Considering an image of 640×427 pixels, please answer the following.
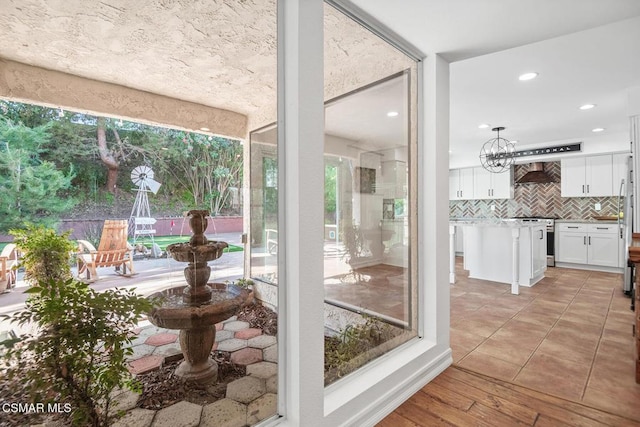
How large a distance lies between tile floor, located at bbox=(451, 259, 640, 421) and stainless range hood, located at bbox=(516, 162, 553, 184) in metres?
2.69

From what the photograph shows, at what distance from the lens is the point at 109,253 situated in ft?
3.26

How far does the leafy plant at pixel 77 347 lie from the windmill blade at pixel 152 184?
1.19 ft

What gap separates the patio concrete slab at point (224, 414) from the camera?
48.7 inches

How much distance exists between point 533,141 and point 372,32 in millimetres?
5697

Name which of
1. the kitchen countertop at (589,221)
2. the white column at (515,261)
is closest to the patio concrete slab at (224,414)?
the white column at (515,261)

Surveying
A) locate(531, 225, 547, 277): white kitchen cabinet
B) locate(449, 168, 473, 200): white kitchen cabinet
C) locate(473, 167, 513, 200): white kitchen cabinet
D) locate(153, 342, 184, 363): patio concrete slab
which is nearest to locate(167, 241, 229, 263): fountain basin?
locate(153, 342, 184, 363): patio concrete slab

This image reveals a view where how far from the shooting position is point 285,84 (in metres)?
1.42

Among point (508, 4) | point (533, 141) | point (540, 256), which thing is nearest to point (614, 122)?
point (533, 141)

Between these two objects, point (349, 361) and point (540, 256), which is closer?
point (349, 361)

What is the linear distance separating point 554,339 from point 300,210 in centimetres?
281

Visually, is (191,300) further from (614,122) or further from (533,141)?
(533,141)

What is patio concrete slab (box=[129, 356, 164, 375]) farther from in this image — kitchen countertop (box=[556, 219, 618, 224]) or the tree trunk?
kitchen countertop (box=[556, 219, 618, 224])

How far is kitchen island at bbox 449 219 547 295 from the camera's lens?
440cm

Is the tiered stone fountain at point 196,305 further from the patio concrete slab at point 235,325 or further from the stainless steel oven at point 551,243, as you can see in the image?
the stainless steel oven at point 551,243
